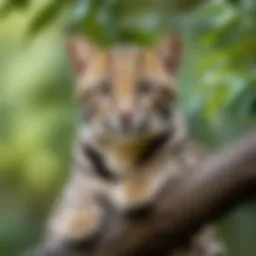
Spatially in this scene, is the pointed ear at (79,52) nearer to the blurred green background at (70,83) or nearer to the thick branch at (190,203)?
the blurred green background at (70,83)

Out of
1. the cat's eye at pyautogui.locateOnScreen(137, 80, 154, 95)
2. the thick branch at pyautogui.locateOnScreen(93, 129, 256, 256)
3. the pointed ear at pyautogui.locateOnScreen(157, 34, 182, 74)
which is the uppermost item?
the pointed ear at pyautogui.locateOnScreen(157, 34, 182, 74)

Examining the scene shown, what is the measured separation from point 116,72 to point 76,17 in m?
0.07

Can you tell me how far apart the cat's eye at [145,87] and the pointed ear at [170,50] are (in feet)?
0.10

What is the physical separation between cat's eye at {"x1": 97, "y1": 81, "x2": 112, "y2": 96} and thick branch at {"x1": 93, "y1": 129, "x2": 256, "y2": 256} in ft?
0.39

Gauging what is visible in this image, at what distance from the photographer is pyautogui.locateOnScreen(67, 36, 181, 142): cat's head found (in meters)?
1.05

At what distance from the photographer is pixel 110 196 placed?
1129mm

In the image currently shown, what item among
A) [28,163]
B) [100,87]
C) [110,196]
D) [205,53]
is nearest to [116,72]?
[100,87]

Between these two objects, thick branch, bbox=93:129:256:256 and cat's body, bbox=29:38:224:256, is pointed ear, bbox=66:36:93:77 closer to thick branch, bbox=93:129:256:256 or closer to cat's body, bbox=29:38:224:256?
cat's body, bbox=29:38:224:256

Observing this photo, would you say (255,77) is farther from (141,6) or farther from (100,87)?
(141,6)

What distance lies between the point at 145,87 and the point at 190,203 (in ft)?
0.43

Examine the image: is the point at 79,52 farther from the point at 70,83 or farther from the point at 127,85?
the point at 70,83

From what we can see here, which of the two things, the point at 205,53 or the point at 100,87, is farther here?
the point at 205,53

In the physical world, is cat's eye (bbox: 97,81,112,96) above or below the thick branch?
above

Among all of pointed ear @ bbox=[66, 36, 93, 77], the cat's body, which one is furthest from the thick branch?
pointed ear @ bbox=[66, 36, 93, 77]
